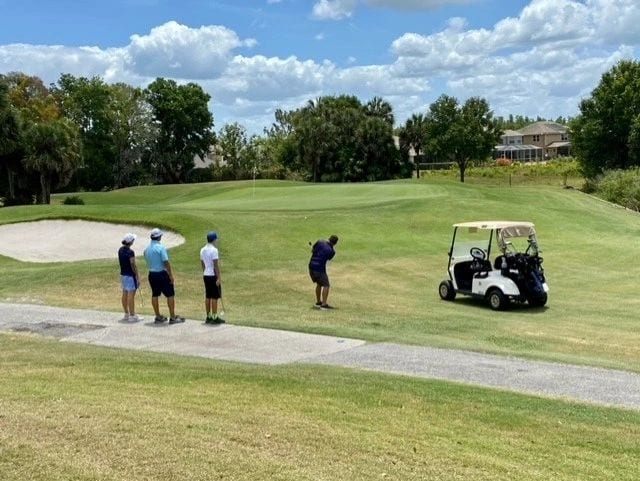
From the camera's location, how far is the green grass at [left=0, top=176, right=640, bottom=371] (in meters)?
14.1

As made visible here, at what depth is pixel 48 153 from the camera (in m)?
55.5

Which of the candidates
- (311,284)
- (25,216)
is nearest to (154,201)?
(25,216)

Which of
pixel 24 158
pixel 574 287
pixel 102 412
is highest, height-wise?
pixel 24 158

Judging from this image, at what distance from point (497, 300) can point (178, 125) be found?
7345 cm

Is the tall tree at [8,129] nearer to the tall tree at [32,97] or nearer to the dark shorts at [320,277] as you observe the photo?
the tall tree at [32,97]

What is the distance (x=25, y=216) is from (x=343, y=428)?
27.6 m

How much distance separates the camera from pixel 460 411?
7695 mm

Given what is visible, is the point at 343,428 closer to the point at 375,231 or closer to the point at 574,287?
the point at 574,287

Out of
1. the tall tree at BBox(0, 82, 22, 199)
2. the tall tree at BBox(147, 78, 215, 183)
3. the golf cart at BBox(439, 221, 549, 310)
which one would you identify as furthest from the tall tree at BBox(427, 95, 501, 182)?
the golf cart at BBox(439, 221, 549, 310)

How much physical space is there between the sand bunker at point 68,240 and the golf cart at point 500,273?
10439mm

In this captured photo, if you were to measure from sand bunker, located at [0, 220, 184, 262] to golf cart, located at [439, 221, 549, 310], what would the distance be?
1044 cm

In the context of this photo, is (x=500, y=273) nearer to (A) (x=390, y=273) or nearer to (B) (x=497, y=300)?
(B) (x=497, y=300)

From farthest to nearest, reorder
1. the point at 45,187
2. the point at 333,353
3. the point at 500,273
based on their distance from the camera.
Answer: the point at 45,187, the point at 500,273, the point at 333,353

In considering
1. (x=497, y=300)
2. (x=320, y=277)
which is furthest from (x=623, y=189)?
(x=320, y=277)
